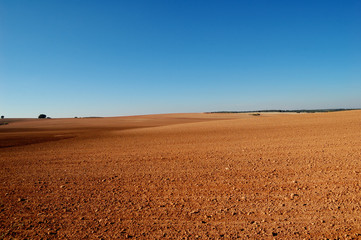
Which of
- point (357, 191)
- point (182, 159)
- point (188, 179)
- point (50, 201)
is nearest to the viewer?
point (357, 191)

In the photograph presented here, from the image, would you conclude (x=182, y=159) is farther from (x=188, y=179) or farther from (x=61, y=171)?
(x=61, y=171)

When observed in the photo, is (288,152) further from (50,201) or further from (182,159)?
(50,201)

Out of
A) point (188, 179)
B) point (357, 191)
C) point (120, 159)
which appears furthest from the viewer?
point (120, 159)

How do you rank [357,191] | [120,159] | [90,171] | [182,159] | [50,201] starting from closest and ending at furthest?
1. [357,191]
2. [50,201]
3. [90,171]
4. [182,159]
5. [120,159]

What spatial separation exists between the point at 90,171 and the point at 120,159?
6.55ft

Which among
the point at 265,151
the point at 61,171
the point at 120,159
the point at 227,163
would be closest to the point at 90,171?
the point at 61,171

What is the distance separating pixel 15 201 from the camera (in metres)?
5.47

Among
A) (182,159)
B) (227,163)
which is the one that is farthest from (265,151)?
(182,159)

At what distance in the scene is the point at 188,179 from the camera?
6.64m

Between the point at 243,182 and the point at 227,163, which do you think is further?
the point at 227,163

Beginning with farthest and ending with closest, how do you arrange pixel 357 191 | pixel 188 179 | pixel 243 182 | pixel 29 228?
pixel 188 179, pixel 243 182, pixel 357 191, pixel 29 228

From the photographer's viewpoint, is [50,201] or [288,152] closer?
[50,201]

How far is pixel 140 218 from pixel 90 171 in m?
4.39

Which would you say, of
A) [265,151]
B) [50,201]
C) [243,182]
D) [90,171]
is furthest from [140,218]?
[265,151]
